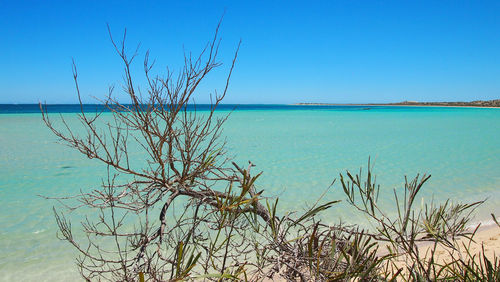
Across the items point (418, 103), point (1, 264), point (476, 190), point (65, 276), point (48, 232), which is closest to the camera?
point (65, 276)

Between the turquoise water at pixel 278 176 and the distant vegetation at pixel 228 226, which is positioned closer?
the distant vegetation at pixel 228 226

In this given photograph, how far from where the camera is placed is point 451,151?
12133mm

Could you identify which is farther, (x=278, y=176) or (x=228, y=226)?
(x=278, y=176)

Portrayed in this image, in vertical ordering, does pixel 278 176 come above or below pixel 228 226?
below

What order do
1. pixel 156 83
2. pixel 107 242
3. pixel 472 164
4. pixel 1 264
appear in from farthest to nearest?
pixel 472 164 → pixel 107 242 → pixel 1 264 → pixel 156 83

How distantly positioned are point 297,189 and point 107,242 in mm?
4017

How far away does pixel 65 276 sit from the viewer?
370 cm

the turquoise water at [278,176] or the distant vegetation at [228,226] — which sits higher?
the distant vegetation at [228,226]

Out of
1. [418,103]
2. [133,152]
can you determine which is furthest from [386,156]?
[418,103]

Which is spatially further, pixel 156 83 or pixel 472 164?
pixel 472 164

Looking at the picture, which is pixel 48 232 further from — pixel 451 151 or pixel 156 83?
pixel 451 151

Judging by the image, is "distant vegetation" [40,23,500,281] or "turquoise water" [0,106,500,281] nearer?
"distant vegetation" [40,23,500,281]

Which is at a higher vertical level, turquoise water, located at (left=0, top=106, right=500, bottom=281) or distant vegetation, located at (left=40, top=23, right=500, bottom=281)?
distant vegetation, located at (left=40, top=23, right=500, bottom=281)

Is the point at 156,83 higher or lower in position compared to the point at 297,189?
higher
